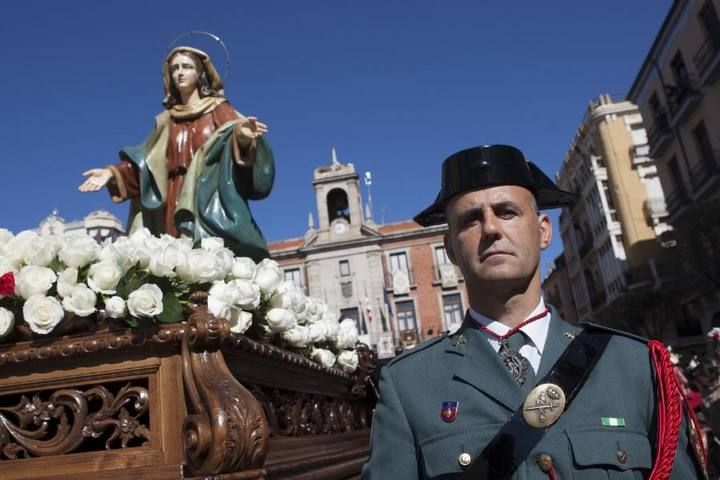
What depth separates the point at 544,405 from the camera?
4.74 ft

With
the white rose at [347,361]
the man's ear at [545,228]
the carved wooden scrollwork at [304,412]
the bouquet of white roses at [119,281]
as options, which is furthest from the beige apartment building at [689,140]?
the bouquet of white roses at [119,281]

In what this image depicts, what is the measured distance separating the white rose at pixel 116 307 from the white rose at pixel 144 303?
3 centimetres

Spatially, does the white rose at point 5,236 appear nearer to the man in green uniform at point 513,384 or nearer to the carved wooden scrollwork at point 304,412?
the carved wooden scrollwork at point 304,412

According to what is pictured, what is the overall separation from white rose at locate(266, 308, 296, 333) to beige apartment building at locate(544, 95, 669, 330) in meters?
29.1

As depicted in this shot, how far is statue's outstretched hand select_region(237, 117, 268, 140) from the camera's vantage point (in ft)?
13.0

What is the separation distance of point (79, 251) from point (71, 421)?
54 cm

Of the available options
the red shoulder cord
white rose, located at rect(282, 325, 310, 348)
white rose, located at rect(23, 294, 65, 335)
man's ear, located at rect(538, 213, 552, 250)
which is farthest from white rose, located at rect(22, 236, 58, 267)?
the red shoulder cord

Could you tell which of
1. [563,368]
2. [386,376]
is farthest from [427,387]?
[563,368]

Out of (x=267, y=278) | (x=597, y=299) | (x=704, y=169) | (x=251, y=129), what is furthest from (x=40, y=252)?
(x=597, y=299)

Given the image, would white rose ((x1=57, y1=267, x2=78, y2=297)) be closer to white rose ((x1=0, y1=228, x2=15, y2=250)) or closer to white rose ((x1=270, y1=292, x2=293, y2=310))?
white rose ((x1=0, y1=228, x2=15, y2=250))

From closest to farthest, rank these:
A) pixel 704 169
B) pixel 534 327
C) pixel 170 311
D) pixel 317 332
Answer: pixel 534 327 < pixel 170 311 < pixel 317 332 < pixel 704 169

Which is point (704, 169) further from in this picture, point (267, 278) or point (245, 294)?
point (245, 294)

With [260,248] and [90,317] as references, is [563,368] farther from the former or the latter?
[260,248]

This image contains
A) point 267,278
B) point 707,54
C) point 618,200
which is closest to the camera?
point 267,278
